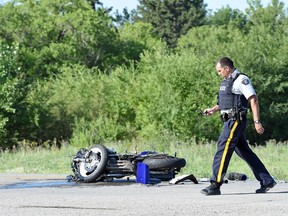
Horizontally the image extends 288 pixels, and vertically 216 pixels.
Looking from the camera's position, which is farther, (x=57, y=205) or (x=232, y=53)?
(x=232, y=53)

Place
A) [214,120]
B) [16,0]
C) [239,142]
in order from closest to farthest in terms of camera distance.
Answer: [239,142], [214,120], [16,0]

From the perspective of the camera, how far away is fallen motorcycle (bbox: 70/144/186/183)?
1445cm

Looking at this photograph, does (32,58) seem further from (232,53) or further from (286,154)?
(286,154)

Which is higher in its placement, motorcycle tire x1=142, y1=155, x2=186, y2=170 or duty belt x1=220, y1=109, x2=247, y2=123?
duty belt x1=220, y1=109, x2=247, y2=123

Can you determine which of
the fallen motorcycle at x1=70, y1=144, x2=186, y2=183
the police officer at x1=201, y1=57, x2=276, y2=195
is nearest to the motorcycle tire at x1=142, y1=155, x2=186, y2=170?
the fallen motorcycle at x1=70, y1=144, x2=186, y2=183

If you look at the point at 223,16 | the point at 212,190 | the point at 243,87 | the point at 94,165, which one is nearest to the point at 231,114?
the point at 243,87

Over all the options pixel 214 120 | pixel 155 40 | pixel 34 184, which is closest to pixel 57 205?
pixel 34 184

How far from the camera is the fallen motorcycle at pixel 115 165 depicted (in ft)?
47.4

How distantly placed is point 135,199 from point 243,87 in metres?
2.37

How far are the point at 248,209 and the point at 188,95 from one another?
4051cm

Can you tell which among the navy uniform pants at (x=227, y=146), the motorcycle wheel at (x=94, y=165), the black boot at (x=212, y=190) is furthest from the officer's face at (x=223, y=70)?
the motorcycle wheel at (x=94, y=165)

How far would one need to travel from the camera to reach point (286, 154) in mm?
25438

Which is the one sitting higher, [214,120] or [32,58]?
[32,58]

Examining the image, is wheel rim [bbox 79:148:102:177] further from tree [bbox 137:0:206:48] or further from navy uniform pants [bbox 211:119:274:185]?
tree [bbox 137:0:206:48]
